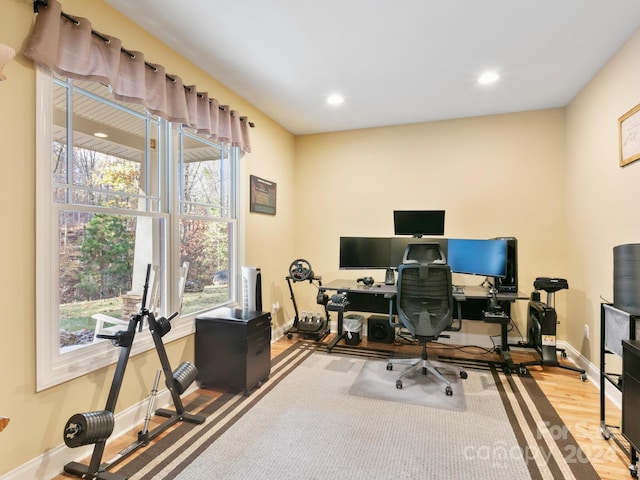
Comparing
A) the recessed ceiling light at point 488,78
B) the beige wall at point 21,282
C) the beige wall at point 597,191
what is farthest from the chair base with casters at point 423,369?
the recessed ceiling light at point 488,78

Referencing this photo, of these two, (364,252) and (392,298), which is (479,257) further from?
(364,252)

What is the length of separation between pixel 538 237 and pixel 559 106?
1.47 m

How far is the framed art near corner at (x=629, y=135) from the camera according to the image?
Result: 2266mm

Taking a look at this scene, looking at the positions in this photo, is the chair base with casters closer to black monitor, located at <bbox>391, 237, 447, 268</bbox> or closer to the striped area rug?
the striped area rug

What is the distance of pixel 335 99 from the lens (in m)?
3.46

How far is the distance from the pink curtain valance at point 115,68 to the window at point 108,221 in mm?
138

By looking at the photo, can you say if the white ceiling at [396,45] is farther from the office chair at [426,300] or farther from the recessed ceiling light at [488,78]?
the office chair at [426,300]

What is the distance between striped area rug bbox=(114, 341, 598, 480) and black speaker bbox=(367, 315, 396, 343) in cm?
107

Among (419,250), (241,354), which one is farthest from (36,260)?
(419,250)

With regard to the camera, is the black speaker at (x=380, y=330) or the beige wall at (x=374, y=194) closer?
the beige wall at (x=374, y=194)

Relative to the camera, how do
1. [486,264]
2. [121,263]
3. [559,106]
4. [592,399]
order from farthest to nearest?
[559,106] → [486,264] → [592,399] → [121,263]

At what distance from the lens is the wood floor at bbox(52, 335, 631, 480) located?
1819mm

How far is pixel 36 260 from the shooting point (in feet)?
5.51

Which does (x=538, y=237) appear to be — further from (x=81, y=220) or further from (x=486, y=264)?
(x=81, y=220)
